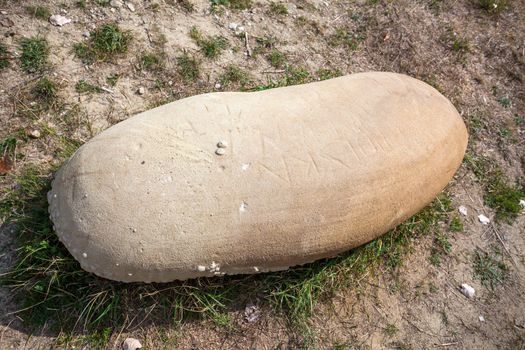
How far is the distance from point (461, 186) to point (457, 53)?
1510mm

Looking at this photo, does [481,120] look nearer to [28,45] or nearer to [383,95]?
[383,95]

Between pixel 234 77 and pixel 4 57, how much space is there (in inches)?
77.0

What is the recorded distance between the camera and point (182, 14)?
13.4ft

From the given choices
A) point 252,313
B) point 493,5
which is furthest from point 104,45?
point 493,5

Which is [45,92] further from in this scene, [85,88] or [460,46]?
[460,46]

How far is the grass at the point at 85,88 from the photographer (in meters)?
3.59

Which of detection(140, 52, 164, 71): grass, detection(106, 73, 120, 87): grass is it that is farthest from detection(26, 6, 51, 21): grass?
detection(140, 52, 164, 71): grass

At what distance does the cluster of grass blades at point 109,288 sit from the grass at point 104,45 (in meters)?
1.17

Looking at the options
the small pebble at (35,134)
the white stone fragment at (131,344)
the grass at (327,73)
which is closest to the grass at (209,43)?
the grass at (327,73)

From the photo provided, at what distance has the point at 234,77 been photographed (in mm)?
3875

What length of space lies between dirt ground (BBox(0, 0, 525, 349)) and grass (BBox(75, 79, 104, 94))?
0.15 feet

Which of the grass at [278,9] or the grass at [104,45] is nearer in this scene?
the grass at [104,45]

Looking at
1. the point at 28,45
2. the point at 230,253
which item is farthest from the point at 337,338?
the point at 28,45

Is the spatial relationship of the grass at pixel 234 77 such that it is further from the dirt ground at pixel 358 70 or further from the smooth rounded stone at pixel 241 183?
the smooth rounded stone at pixel 241 183
